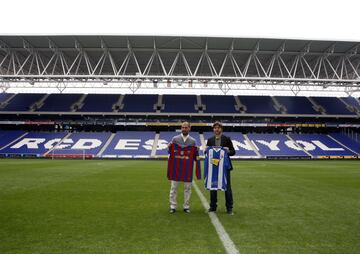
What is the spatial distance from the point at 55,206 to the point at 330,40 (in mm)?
32245

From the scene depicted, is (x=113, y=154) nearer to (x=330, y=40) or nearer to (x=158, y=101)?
(x=158, y=101)

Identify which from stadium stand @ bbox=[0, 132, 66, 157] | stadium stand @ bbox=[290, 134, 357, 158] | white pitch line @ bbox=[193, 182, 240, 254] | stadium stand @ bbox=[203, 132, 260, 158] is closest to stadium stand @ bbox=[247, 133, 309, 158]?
stadium stand @ bbox=[203, 132, 260, 158]

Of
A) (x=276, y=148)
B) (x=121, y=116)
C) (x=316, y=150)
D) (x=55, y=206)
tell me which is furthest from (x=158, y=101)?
(x=55, y=206)

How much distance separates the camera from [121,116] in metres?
48.3

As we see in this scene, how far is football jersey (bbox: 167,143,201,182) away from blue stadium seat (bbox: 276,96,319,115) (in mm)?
44366

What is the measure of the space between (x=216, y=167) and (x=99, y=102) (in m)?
45.8

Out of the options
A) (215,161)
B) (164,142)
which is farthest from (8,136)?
(215,161)

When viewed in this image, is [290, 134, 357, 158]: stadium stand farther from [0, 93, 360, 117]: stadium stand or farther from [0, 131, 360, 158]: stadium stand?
[0, 93, 360, 117]: stadium stand

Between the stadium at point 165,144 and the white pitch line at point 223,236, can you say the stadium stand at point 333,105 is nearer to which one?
the stadium at point 165,144

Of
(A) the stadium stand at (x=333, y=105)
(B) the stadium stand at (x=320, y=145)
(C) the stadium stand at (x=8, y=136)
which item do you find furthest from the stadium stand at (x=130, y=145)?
(A) the stadium stand at (x=333, y=105)

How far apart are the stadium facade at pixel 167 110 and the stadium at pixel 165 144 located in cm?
23

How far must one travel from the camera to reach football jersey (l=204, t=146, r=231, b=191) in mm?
6832

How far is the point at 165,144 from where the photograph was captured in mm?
42875

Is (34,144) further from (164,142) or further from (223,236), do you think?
(223,236)
